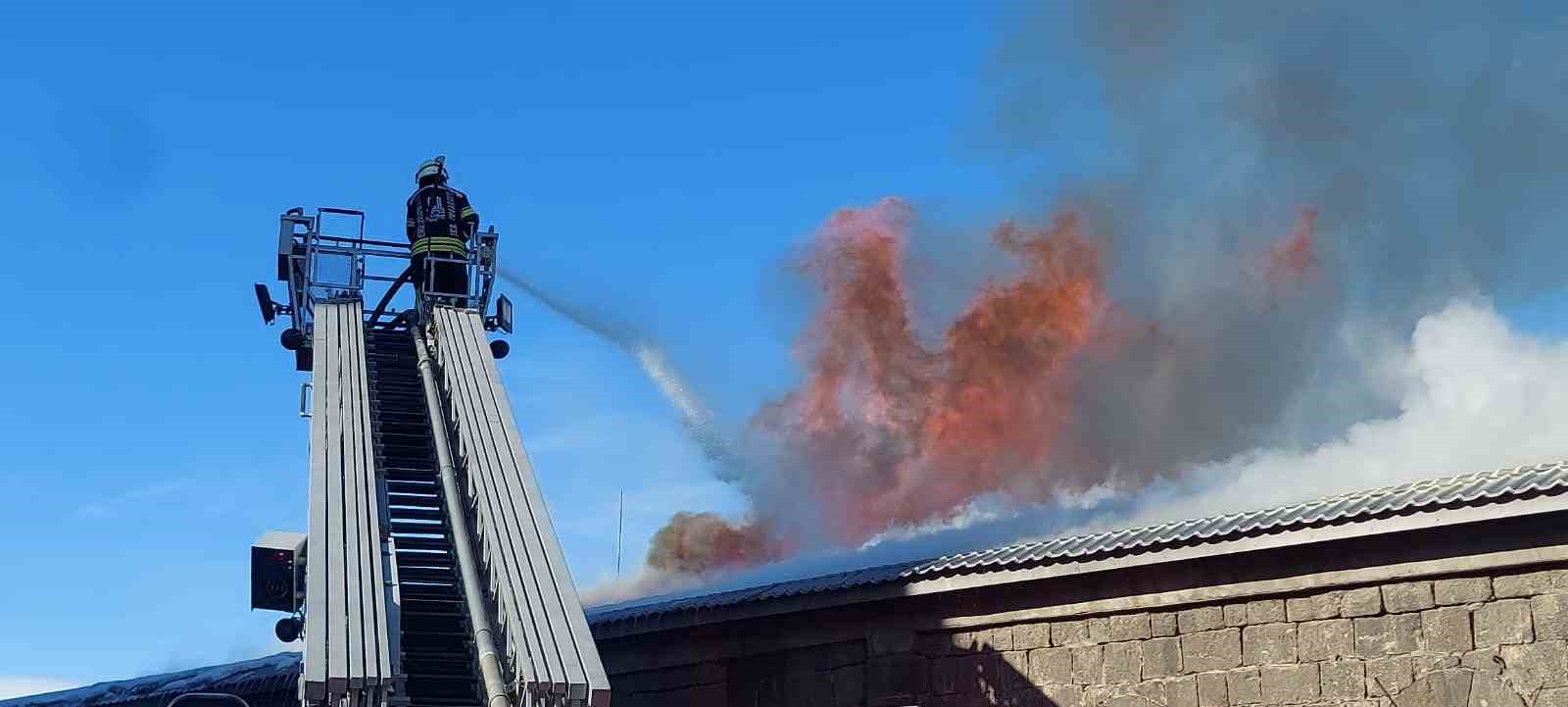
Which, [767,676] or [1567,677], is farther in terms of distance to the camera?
[767,676]

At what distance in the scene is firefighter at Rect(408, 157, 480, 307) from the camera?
21.0 meters

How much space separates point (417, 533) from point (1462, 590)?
29.1 feet

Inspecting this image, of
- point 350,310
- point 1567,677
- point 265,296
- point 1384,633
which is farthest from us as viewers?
point 265,296

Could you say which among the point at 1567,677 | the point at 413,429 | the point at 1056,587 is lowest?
the point at 1567,677

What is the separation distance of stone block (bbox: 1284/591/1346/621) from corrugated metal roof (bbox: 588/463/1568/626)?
579mm

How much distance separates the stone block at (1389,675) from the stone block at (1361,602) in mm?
351

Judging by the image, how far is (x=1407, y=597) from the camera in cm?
1203

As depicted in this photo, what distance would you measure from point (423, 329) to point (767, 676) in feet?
20.7

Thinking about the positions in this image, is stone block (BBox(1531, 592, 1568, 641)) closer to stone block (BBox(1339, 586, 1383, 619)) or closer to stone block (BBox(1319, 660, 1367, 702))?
stone block (BBox(1339, 586, 1383, 619))

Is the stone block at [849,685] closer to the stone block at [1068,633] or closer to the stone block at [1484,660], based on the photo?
the stone block at [1068,633]

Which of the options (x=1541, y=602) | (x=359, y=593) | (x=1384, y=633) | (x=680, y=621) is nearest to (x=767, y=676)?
(x=680, y=621)

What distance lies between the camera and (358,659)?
37.8 feet

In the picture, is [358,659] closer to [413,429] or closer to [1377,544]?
[413,429]

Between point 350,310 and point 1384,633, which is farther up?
point 350,310
